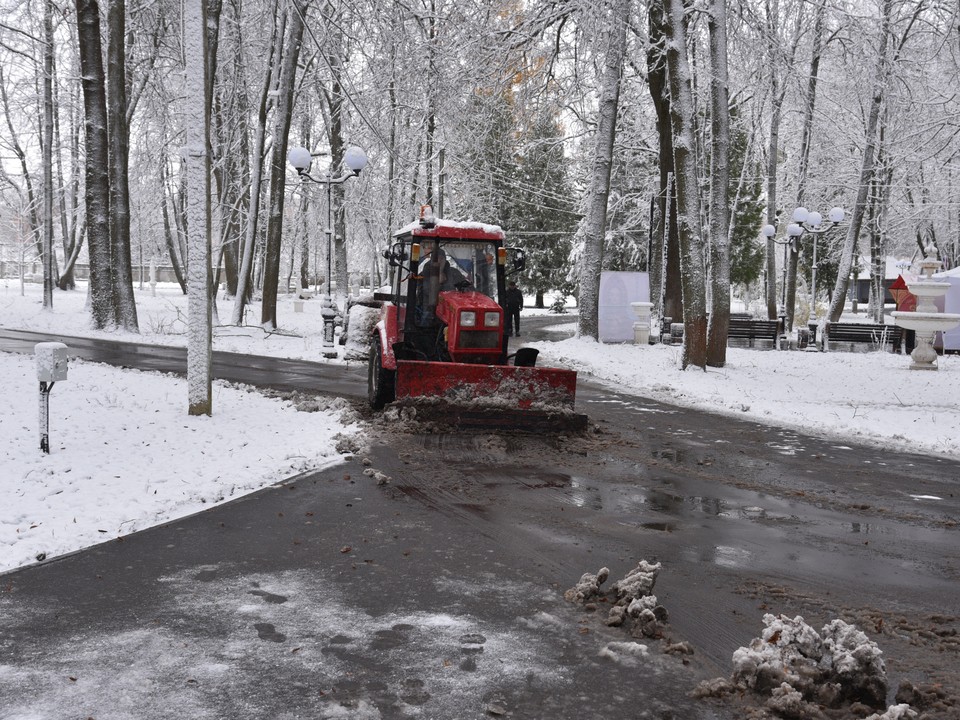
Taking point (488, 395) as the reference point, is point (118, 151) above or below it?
above

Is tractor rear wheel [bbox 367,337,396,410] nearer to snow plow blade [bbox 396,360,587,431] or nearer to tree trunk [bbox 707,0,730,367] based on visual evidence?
snow plow blade [bbox 396,360,587,431]

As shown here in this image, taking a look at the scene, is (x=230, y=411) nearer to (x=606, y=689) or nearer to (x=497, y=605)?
(x=497, y=605)

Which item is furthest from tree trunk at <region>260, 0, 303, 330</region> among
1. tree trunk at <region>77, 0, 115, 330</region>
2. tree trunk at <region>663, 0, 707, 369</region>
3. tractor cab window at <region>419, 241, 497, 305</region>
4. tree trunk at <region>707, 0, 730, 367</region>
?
tractor cab window at <region>419, 241, 497, 305</region>

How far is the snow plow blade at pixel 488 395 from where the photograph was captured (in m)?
9.31

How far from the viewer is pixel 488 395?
9336 mm

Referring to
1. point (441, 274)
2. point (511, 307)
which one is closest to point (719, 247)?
point (511, 307)

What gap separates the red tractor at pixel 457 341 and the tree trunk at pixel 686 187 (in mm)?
6135

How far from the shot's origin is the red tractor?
9.34m

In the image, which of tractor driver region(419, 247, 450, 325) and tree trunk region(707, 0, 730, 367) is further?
tree trunk region(707, 0, 730, 367)

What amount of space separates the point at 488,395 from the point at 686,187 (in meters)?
8.20

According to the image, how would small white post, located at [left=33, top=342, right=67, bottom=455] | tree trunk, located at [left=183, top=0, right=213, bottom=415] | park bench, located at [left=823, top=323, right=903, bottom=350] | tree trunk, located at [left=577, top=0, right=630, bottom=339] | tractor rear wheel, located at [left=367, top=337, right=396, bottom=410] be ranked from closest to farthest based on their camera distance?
1. small white post, located at [left=33, top=342, right=67, bottom=455]
2. tree trunk, located at [left=183, top=0, right=213, bottom=415]
3. tractor rear wheel, located at [left=367, top=337, right=396, bottom=410]
4. tree trunk, located at [left=577, top=0, right=630, bottom=339]
5. park bench, located at [left=823, top=323, right=903, bottom=350]

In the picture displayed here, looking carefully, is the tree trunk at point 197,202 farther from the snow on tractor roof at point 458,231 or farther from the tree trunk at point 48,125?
the tree trunk at point 48,125

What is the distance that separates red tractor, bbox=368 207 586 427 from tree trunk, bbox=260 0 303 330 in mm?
11859

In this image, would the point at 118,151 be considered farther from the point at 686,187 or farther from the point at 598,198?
the point at 686,187
